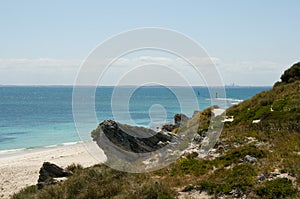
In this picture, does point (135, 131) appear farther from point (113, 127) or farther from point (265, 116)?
point (265, 116)

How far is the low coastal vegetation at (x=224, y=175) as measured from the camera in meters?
13.1

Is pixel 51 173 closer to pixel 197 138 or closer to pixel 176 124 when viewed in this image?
pixel 197 138

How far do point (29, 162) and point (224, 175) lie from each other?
28120mm

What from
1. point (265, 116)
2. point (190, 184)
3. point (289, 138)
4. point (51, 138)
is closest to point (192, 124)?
point (265, 116)

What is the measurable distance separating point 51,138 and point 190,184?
49.5 metres

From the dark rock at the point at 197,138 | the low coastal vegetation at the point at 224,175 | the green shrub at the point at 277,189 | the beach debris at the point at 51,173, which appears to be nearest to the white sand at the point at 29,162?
the beach debris at the point at 51,173

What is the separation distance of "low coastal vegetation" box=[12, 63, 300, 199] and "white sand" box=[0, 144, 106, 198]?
680 cm

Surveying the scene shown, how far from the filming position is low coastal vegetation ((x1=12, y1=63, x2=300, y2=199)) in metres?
13.1

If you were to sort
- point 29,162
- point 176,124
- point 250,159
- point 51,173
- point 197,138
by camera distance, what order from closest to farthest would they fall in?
point 250,159
point 51,173
point 197,138
point 176,124
point 29,162

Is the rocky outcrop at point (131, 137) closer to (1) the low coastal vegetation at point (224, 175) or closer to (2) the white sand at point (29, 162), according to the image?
(2) the white sand at point (29, 162)

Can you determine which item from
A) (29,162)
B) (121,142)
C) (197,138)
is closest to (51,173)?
(121,142)

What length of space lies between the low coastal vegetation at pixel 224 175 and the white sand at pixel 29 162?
22.3ft

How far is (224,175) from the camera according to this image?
48.0ft

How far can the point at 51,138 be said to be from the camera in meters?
60.2
